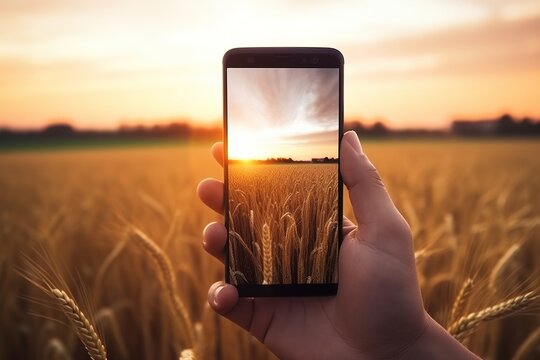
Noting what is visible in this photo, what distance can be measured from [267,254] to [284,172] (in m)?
0.25

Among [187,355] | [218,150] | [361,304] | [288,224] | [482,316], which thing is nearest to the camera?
[187,355]

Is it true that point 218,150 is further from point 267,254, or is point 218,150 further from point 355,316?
point 355,316

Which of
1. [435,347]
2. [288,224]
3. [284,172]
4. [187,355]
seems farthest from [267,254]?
[435,347]

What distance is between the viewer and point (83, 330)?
3.80ft

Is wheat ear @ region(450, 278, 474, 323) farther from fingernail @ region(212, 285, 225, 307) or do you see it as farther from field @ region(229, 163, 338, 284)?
fingernail @ region(212, 285, 225, 307)

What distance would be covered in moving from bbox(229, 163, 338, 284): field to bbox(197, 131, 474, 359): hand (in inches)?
1.9

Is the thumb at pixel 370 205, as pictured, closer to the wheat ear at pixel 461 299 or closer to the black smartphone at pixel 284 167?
the black smartphone at pixel 284 167

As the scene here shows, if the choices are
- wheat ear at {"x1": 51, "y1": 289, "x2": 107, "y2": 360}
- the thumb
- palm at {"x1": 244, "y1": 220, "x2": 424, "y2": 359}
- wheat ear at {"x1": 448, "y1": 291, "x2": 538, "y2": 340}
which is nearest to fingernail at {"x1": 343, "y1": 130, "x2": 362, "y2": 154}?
the thumb

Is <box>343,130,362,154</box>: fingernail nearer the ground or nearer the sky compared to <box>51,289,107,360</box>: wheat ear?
nearer the sky

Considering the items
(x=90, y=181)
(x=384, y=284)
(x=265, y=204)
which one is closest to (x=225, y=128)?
(x=265, y=204)

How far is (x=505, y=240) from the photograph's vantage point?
2.77 m

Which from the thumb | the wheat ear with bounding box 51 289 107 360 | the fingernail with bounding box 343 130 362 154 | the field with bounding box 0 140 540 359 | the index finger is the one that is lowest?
the field with bounding box 0 140 540 359

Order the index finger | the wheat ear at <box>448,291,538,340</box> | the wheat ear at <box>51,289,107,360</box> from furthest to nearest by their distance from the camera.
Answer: the index finger, the wheat ear at <box>448,291,538,340</box>, the wheat ear at <box>51,289,107,360</box>

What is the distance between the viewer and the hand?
4.54ft
